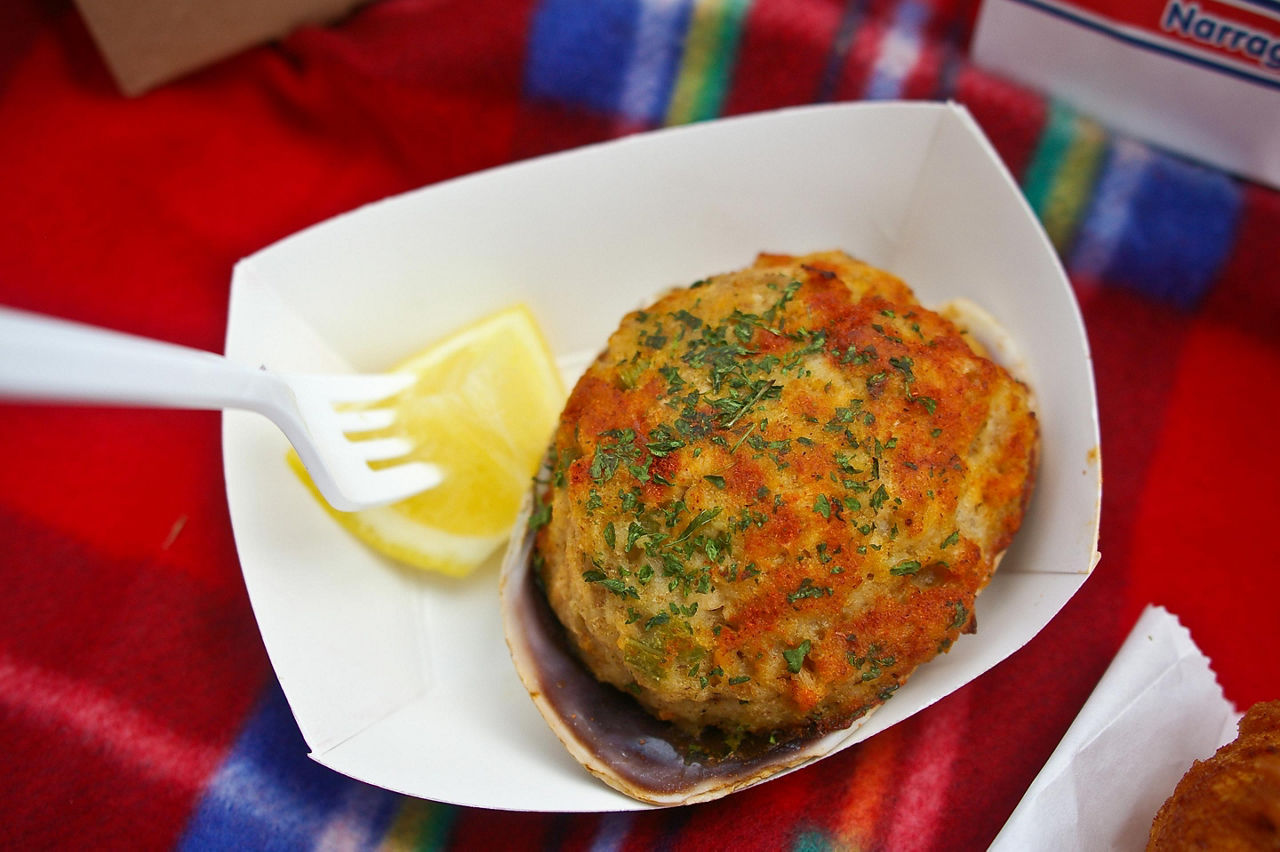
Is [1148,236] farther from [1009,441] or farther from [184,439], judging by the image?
[184,439]

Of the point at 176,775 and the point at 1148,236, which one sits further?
the point at 1148,236

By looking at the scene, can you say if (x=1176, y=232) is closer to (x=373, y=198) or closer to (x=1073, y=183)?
(x=1073, y=183)

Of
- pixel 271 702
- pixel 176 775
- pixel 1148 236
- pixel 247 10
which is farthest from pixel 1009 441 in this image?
pixel 247 10

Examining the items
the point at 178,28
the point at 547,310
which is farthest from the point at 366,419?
the point at 178,28

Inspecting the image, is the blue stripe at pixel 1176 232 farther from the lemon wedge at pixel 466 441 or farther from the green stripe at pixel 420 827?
the green stripe at pixel 420 827

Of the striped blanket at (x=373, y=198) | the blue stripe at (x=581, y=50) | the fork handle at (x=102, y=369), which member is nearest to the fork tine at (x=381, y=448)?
the fork handle at (x=102, y=369)

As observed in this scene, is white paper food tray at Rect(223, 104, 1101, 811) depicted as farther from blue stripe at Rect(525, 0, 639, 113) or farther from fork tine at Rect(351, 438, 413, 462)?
blue stripe at Rect(525, 0, 639, 113)

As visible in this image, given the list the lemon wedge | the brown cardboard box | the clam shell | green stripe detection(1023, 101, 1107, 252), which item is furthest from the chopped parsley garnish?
the brown cardboard box
